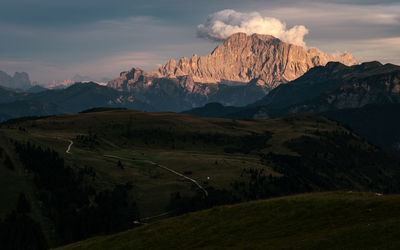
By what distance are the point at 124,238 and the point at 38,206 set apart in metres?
118

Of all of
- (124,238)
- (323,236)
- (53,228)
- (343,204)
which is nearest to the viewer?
(323,236)

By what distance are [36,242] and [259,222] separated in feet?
358

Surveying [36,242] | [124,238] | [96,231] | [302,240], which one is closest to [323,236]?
[302,240]

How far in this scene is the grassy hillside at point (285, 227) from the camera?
5009 centimetres

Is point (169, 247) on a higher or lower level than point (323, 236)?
lower

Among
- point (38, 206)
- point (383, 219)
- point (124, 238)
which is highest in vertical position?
point (383, 219)

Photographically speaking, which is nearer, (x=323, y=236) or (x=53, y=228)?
(x=323, y=236)

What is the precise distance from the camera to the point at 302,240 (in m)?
53.2

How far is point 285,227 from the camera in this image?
63719 mm

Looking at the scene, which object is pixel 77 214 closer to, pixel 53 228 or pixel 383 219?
pixel 53 228

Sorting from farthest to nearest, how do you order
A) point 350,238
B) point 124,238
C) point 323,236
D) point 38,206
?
point 38,206 → point 124,238 → point 323,236 → point 350,238

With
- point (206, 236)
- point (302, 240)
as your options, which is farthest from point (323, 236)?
point (206, 236)

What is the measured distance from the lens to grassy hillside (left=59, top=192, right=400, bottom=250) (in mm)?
50094

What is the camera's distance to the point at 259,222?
68938 mm
